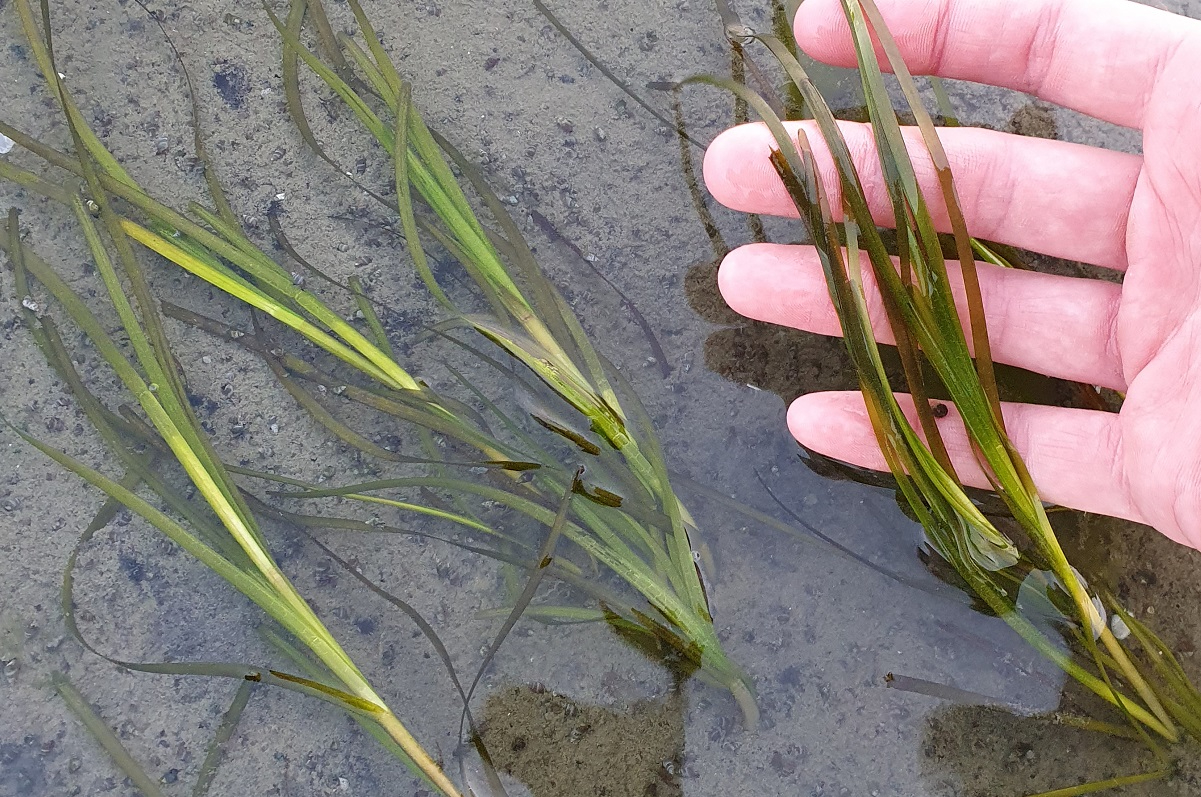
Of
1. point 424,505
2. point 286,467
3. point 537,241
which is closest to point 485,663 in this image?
point 424,505

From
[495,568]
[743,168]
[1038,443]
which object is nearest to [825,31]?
[743,168]

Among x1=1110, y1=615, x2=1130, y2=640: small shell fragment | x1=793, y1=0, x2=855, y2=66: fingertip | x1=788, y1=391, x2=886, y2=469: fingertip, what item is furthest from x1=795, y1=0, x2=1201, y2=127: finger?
x1=1110, y1=615, x2=1130, y2=640: small shell fragment

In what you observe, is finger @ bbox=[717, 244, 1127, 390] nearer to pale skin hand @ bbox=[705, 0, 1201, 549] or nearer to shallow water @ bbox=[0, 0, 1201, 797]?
pale skin hand @ bbox=[705, 0, 1201, 549]

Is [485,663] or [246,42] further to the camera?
[246,42]

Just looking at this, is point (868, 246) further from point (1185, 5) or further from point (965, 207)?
point (1185, 5)

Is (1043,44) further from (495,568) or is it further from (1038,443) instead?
(495,568)

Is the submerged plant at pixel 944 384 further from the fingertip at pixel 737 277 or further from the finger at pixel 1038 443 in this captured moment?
the fingertip at pixel 737 277
